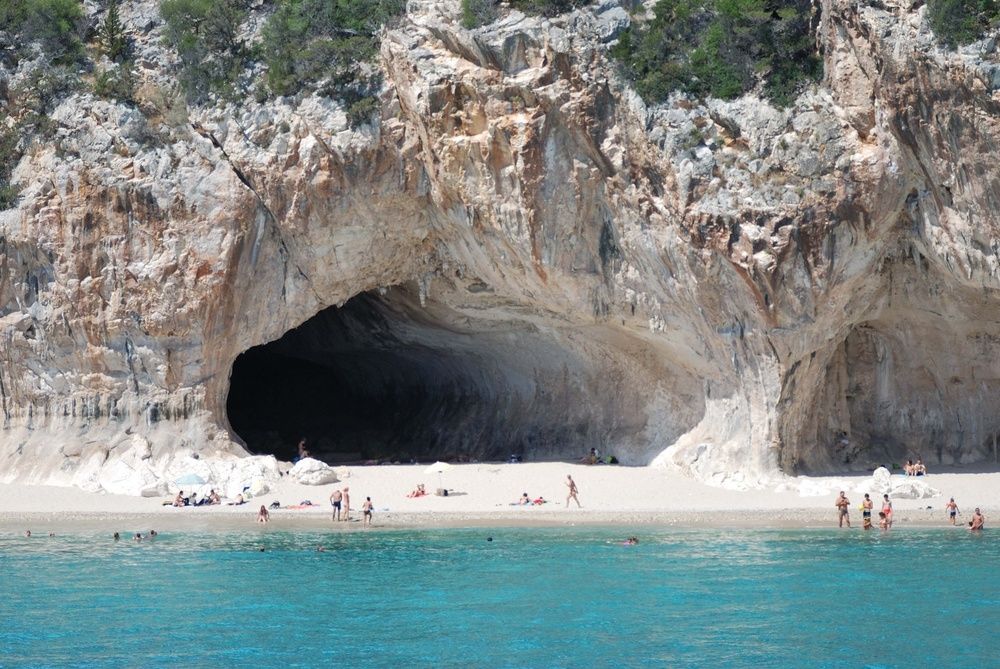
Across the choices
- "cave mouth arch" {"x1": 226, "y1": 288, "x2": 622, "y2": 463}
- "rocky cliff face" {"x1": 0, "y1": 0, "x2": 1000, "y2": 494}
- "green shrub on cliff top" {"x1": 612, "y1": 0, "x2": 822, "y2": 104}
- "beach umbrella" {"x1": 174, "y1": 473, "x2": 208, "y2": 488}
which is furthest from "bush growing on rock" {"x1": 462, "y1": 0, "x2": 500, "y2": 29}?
"beach umbrella" {"x1": 174, "y1": 473, "x2": 208, "y2": 488}

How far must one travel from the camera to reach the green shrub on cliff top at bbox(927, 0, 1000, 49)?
23.1m

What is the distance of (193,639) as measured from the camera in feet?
51.4

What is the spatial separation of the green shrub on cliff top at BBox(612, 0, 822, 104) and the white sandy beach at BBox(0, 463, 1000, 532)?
7.91 m

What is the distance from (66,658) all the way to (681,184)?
1539 centimetres

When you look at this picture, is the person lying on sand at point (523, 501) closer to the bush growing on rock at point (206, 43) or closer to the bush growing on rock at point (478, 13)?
the bush growing on rock at point (478, 13)

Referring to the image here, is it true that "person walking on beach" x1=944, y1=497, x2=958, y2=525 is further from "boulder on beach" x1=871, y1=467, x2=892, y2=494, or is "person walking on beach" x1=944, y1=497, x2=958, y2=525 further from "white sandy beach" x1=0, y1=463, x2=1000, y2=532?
"boulder on beach" x1=871, y1=467, x2=892, y2=494

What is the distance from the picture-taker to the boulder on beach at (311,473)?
1080 inches

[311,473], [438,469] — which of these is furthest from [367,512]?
[438,469]

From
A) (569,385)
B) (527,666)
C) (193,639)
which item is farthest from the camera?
(569,385)

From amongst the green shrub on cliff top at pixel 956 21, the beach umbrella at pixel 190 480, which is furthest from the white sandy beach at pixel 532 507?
the green shrub on cliff top at pixel 956 21

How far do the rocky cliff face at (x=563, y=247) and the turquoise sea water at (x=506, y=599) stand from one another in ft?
17.9

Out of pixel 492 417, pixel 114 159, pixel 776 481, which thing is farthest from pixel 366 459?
pixel 776 481

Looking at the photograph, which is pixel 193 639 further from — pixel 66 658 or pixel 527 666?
pixel 527 666

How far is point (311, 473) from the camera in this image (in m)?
27.5
